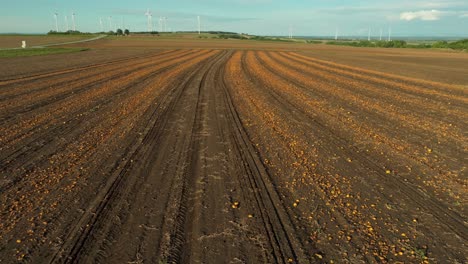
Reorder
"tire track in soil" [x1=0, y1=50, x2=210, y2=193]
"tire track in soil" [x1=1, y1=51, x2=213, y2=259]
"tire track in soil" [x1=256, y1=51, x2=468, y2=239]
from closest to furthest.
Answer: "tire track in soil" [x1=256, y1=51, x2=468, y2=239]
"tire track in soil" [x1=1, y1=51, x2=213, y2=259]
"tire track in soil" [x1=0, y1=50, x2=210, y2=193]

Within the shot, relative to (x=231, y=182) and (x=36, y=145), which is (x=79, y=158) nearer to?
(x=36, y=145)

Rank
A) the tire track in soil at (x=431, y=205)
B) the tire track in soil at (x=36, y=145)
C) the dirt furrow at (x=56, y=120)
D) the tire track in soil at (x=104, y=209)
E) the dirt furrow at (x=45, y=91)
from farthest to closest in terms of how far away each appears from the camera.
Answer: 1. the dirt furrow at (x=45, y=91)
2. the dirt furrow at (x=56, y=120)
3. the tire track in soil at (x=36, y=145)
4. the tire track in soil at (x=431, y=205)
5. the tire track in soil at (x=104, y=209)

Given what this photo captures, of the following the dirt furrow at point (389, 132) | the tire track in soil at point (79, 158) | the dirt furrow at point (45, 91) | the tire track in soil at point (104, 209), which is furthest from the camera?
the dirt furrow at point (45, 91)

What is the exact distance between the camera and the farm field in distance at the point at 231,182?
4.32m

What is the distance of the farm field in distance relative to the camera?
4.32 metres

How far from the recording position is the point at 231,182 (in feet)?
20.3

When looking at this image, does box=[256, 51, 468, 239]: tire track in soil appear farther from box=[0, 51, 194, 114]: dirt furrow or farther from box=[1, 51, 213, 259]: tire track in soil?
box=[0, 51, 194, 114]: dirt furrow

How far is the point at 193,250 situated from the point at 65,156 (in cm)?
487

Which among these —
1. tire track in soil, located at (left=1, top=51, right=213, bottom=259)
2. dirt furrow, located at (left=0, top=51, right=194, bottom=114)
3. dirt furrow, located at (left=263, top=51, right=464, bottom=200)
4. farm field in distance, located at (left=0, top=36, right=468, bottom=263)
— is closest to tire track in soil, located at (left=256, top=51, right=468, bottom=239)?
farm field in distance, located at (left=0, top=36, right=468, bottom=263)

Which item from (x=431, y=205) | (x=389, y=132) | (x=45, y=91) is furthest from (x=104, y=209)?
(x=45, y=91)

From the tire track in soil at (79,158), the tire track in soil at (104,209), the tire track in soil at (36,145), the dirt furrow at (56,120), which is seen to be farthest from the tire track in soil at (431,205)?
the dirt furrow at (56,120)

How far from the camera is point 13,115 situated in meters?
11.0

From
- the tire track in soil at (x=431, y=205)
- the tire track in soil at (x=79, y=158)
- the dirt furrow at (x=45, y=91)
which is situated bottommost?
the tire track in soil at (x=431, y=205)

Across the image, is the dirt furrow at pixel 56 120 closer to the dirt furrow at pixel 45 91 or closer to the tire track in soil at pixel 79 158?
the tire track in soil at pixel 79 158
